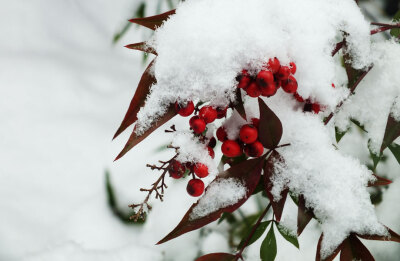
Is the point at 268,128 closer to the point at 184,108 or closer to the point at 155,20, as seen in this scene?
the point at 184,108

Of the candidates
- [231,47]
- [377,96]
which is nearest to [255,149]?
[231,47]

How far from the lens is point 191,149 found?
47cm

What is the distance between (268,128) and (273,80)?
56 millimetres

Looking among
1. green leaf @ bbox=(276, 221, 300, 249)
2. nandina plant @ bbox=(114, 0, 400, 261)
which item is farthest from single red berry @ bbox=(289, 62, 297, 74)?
green leaf @ bbox=(276, 221, 300, 249)

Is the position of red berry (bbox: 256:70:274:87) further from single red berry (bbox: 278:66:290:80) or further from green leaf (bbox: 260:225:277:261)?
green leaf (bbox: 260:225:277:261)

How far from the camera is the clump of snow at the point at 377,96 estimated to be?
0.56m

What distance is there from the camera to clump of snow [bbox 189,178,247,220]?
0.44 m

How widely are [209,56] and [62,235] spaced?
0.78 m

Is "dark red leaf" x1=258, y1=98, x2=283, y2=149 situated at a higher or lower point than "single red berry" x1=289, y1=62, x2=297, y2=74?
lower

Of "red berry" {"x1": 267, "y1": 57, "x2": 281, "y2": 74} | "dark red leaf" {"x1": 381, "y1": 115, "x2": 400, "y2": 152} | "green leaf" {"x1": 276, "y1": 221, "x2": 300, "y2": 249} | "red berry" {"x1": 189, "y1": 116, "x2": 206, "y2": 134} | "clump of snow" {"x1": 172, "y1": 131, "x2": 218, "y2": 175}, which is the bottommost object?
"green leaf" {"x1": 276, "y1": 221, "x2": 300, "y2": 249}

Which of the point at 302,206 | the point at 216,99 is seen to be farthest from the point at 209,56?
the point at 302,206

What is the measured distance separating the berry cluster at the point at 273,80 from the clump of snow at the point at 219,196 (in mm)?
109

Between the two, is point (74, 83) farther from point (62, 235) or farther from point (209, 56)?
point (209, 56)

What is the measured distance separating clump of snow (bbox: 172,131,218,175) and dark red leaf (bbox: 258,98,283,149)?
0.24ft
